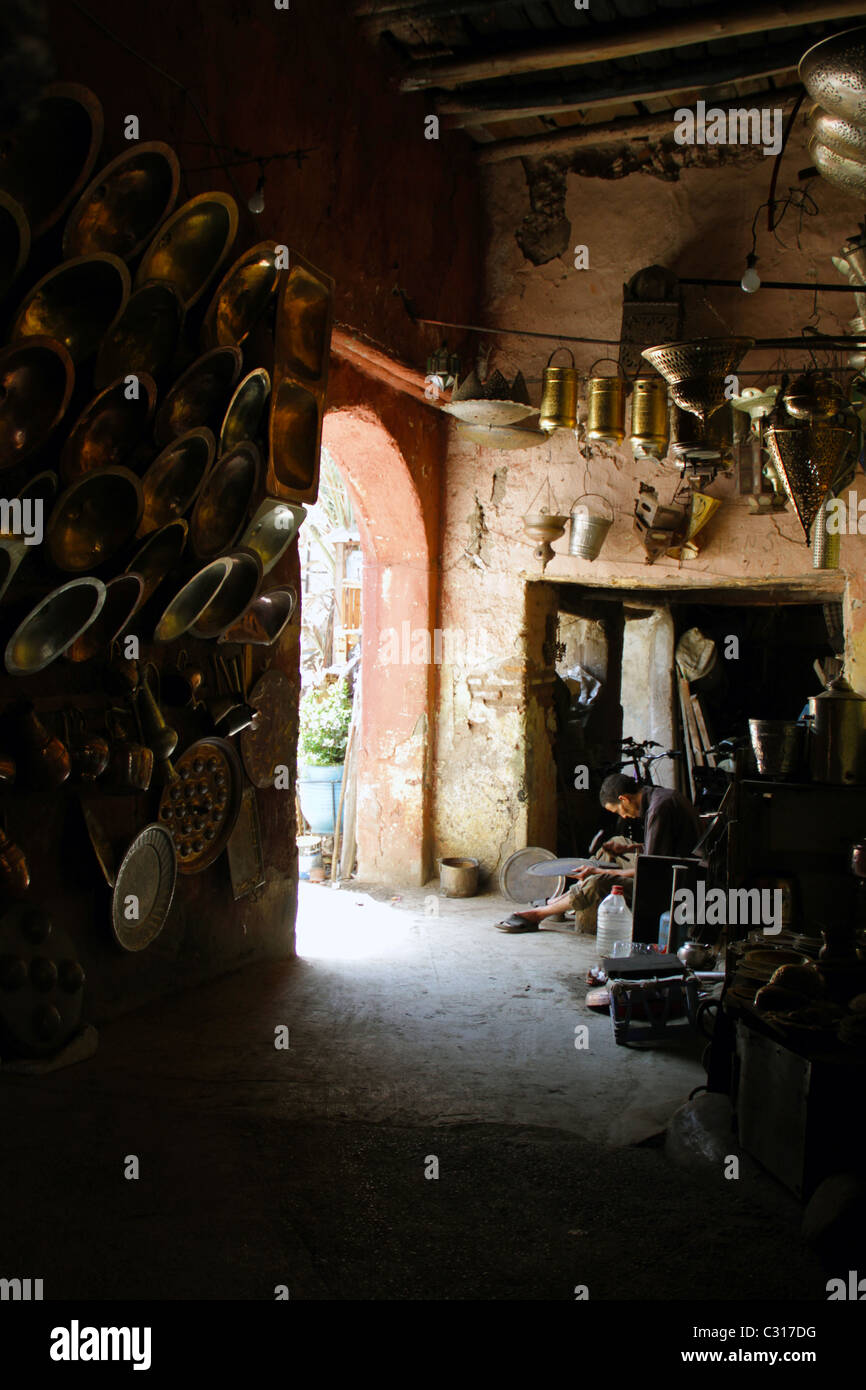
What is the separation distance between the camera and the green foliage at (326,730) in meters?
8.88

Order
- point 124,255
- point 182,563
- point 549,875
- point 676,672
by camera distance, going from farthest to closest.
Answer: point 676,672 → point 549,875 → point 182,563 → point 124,255

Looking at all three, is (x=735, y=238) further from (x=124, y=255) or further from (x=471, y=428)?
(x=124, y=255)

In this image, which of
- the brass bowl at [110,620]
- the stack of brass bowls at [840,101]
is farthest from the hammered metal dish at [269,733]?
the stack of brass bowls at [840,101]

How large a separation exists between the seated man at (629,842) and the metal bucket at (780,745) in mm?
1490

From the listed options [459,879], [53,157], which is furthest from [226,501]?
[459,879]

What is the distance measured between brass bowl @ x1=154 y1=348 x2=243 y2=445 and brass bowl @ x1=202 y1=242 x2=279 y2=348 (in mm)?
102

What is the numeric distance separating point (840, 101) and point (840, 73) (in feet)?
0.26

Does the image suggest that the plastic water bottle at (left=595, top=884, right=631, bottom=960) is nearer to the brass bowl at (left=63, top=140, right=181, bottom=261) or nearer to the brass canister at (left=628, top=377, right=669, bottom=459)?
the brass canister at (left=628, top=377, right=669, bottom=459)

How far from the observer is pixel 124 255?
3.82 meters

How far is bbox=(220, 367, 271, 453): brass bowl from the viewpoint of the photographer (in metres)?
4.48

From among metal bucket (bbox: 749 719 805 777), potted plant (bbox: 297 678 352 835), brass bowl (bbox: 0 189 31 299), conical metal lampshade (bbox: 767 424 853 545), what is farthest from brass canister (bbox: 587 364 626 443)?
potted plant (bbox: 297 678 352 835)

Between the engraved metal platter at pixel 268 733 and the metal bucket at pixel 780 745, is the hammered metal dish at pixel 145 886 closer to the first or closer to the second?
the engraved metal platter at pixel 268 733
